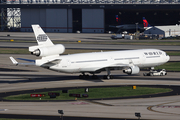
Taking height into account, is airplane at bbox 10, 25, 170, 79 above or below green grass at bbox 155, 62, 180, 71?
above

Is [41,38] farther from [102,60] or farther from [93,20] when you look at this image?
[93,20]

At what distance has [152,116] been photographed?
114 feet

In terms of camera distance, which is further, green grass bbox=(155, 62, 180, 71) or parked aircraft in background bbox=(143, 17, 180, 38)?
parked aircraft in background bbox=(143, 17, 180, 38)

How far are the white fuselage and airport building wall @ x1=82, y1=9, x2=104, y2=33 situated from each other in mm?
129137

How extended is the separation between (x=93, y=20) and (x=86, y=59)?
137188mm

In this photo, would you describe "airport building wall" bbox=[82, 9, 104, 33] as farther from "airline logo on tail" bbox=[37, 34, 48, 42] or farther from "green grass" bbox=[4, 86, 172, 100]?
"green grass" bbox=[4, 86, 172, 100]

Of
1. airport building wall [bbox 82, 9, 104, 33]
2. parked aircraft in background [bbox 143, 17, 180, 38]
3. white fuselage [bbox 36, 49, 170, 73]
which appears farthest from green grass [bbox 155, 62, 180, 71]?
airport building wall [bbox 82, 9, 104, 33]

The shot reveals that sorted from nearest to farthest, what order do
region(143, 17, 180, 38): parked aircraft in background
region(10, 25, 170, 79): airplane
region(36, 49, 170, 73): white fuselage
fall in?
region(10, 25, 170, 79): airplane < region(36, 49, 170, 73): white fuselage < region(143, 17, 180, 38): parked aircraft in background

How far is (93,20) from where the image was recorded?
195 m

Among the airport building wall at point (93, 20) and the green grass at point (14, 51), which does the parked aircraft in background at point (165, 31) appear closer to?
the airport building wall at point (93, 20)

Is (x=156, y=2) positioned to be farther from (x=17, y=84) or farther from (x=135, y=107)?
(x=135, y=107)

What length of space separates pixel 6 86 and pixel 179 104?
28.4 meters

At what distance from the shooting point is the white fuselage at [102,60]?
58075 mm

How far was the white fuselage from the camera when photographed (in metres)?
58.1
